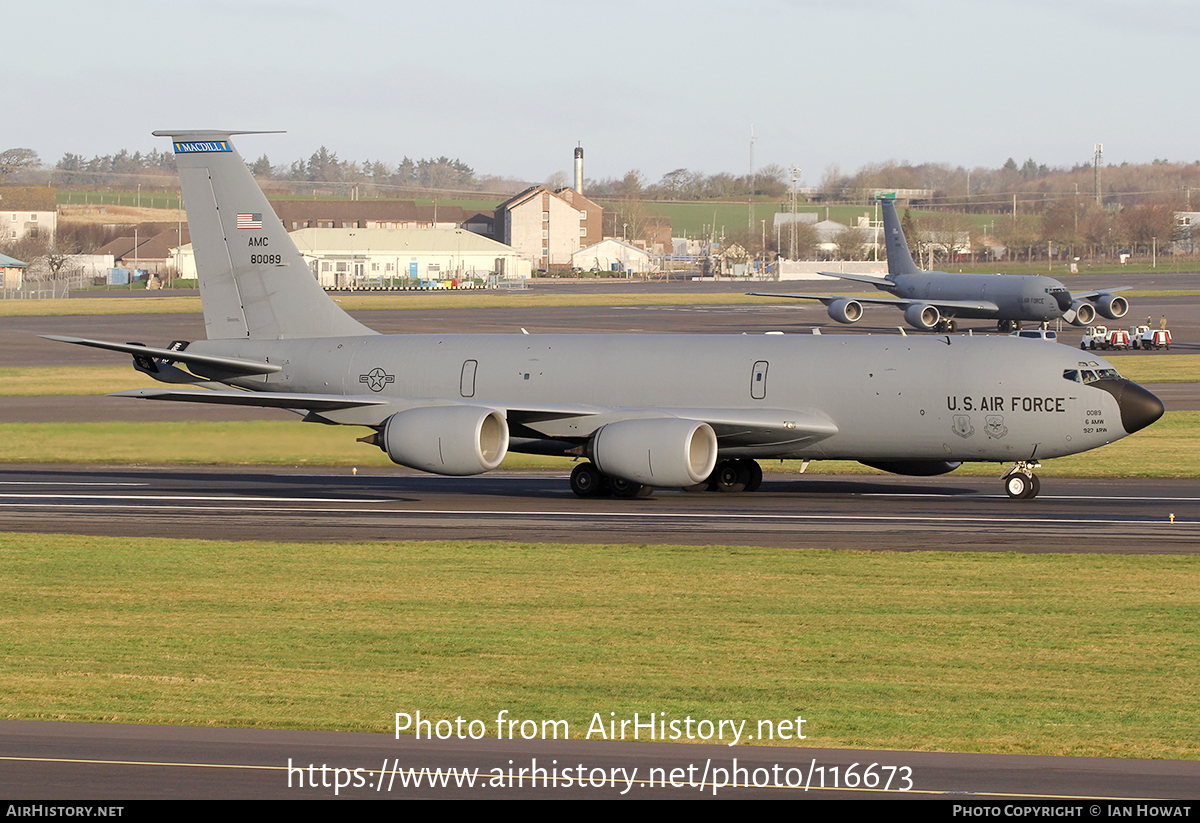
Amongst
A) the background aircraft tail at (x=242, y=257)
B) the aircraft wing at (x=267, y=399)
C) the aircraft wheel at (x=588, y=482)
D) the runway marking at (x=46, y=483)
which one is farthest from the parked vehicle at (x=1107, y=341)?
the runway marking at (x=46, y=483)

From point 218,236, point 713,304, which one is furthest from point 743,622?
point 713,304

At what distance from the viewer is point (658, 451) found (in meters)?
32.0

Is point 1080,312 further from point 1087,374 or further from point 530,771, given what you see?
point 530,771

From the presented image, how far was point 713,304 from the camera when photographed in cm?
12975

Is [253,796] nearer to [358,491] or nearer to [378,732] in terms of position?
[378,732]

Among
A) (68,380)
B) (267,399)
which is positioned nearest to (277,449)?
(267,399)

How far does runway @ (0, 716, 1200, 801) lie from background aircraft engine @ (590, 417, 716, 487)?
64.1 ft

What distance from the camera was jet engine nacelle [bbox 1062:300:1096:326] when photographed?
9344cm

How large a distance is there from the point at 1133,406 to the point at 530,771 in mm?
24095

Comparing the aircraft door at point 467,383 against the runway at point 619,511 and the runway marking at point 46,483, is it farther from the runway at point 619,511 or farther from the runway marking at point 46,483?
the runway marking at point 46,483

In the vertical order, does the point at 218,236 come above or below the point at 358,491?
above

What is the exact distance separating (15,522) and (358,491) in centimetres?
881

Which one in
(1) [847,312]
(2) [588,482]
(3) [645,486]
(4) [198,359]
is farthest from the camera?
(1) [847,312]

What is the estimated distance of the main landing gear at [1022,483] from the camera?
108 ft
